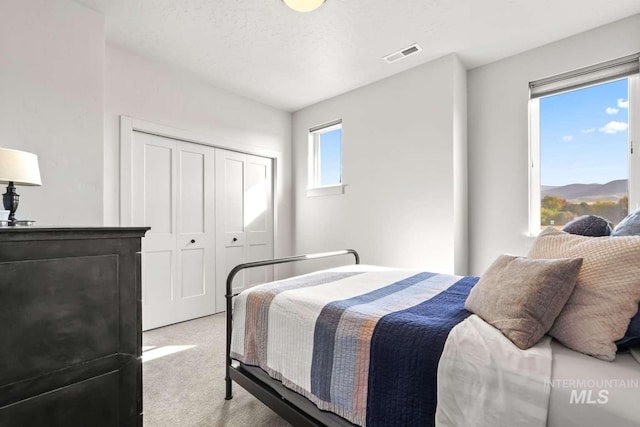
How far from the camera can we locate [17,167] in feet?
4.52

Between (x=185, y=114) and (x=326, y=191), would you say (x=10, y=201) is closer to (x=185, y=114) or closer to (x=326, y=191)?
(x=185, y=114)

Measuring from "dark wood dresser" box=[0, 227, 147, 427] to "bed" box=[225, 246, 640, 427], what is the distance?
585 mm

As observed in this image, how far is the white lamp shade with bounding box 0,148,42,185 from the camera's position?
1.34m

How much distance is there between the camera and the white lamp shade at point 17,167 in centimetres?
134

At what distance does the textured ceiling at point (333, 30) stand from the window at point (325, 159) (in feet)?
2.99

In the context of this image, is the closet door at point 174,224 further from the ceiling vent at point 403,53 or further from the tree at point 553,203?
the tree at point 553,203

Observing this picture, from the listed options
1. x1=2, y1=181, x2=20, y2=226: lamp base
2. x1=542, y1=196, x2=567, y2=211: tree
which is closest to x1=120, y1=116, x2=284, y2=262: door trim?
x1=2, y1=181, x2=20, y2=226: lamp base

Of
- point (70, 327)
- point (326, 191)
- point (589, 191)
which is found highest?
point (326, 191)

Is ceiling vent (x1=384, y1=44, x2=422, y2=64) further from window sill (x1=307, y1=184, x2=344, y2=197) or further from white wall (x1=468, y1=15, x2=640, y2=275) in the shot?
window sill (x1=307, y1=184, x2=344, y2=197)

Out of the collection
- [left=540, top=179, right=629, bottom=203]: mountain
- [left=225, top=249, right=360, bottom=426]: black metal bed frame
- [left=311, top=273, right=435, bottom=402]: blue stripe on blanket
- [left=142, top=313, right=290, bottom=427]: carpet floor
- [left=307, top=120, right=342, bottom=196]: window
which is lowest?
[left=142, top=313, right=290, bottom=427]: carpet floor

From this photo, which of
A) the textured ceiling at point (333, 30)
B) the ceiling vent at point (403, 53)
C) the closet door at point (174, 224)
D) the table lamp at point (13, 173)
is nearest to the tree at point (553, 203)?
the textured ceiling at point (333, 30)

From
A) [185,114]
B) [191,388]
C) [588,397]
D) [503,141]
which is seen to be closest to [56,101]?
[185,114]

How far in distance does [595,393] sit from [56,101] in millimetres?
3182

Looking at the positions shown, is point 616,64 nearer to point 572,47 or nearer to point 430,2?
point 572,47
